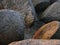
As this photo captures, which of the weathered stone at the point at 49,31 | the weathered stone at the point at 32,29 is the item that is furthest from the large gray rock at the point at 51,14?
the weathered stone at the point at 49,31

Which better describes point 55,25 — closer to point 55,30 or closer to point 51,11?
point 55,30

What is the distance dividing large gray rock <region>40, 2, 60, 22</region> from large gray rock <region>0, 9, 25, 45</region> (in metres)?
0.80

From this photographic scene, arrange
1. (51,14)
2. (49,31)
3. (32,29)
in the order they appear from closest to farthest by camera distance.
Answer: (49,31) < (32,29) < (51,14)

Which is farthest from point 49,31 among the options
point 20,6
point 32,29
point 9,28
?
point 20,6

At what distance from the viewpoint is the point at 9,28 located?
1871 millimetres

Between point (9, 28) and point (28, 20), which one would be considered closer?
point (9, 28)

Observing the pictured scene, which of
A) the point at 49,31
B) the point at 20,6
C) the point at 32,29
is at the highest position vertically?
the point at 20,6

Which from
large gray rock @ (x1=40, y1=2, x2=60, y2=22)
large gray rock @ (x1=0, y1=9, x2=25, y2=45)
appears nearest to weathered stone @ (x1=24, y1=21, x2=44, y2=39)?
large gray rock @ (x1=40, y1=2, x2=60, y2=22)

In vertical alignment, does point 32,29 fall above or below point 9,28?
below

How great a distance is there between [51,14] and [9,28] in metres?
1.05

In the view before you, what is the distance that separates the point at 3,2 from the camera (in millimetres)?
2553

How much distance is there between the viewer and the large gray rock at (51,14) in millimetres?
2713

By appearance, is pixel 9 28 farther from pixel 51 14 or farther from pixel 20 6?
pixel 51 14

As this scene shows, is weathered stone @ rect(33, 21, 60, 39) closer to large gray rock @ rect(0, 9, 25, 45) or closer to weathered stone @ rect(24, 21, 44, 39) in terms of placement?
large gray rock @ rect(0, 9, 25, 45)
